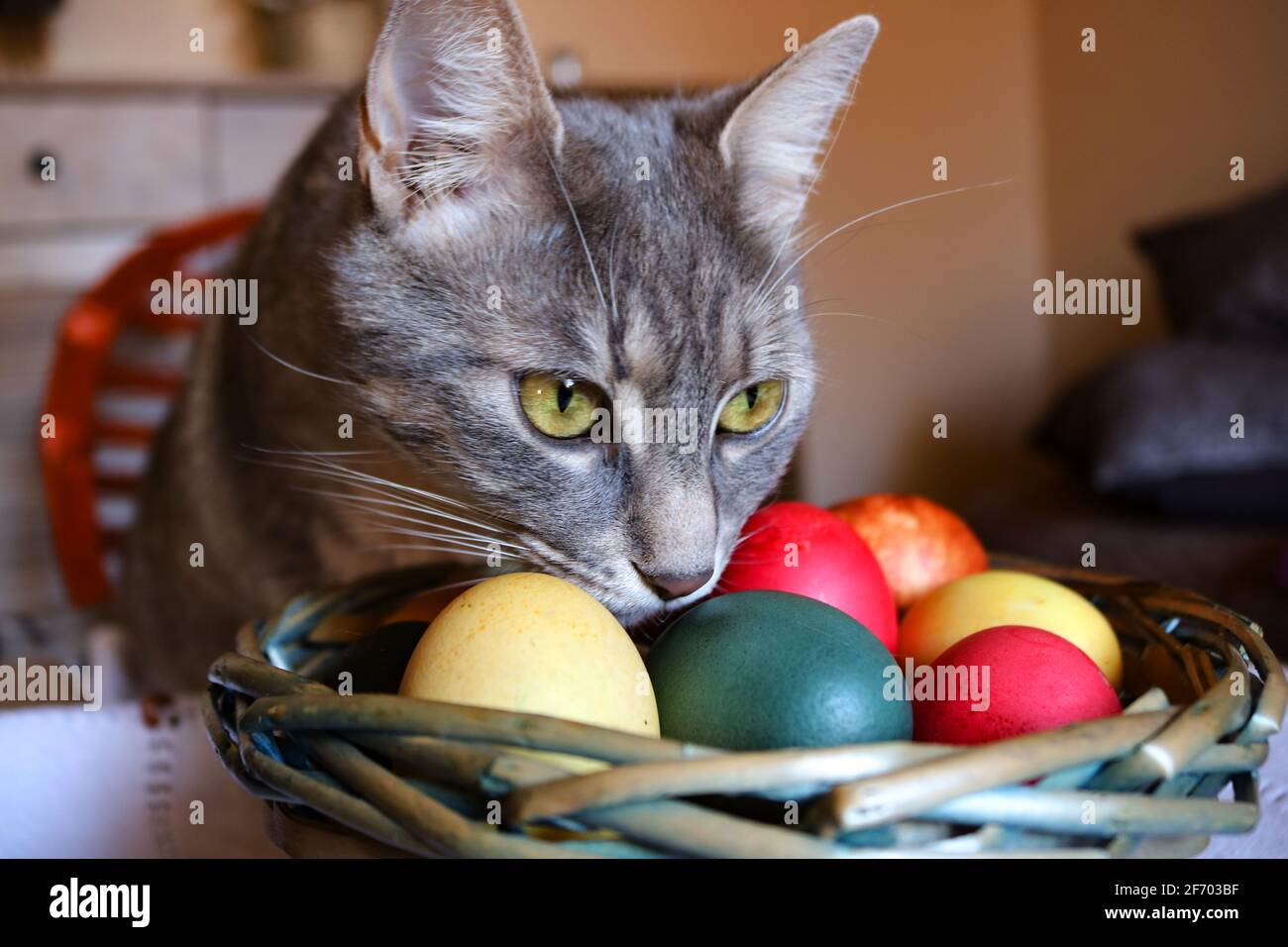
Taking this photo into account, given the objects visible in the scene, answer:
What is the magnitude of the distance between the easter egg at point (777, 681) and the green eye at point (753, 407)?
27 cm

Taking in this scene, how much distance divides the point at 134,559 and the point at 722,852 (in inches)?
62.8

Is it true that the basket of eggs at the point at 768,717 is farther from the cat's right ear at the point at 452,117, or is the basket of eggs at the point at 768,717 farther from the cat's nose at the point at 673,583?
the cat's right ear at the point at 452,117

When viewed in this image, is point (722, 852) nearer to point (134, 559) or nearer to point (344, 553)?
point (344, 553)

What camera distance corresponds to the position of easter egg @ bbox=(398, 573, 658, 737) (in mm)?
606

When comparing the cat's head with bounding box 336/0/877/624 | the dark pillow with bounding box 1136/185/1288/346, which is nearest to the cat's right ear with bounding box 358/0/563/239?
the cat's head with bounding box 336/0/877/624

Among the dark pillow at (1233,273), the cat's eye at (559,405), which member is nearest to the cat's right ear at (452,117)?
the cat's eye at (559,405)

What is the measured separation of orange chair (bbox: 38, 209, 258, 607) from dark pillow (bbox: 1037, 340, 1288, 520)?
171 cm

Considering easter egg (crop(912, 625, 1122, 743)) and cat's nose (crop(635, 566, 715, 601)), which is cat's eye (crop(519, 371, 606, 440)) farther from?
easter egg (crop(912, 625, 1122, 743))

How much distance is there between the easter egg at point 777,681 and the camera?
61 cm

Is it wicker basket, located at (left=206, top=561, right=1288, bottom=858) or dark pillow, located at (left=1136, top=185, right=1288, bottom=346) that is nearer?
wicker basket, located at (left=206, top=561, right=1288, bottom=858)

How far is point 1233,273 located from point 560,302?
6.34 feet

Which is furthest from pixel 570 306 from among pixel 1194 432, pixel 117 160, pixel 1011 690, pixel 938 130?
pixel 938 130

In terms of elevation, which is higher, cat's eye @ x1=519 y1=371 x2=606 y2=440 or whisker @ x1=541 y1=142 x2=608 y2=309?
whisker @ x1=541 y1=142 x2=608 y2=309

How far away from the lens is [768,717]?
0.62m
